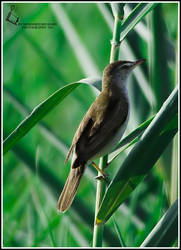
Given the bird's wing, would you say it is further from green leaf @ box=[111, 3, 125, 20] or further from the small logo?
the small logo

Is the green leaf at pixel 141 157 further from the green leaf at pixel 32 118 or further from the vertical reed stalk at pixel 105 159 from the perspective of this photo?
the green leaf at pixel 32 118

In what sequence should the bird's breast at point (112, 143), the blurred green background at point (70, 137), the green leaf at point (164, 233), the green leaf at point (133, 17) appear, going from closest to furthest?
the green leaf at point (164, 233) < the green leaf at point (133, 17) < the bird's breast at point (112, 143) < the blurred green background at point (70, 137)

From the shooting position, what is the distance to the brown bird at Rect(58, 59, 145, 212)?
1.93 meters

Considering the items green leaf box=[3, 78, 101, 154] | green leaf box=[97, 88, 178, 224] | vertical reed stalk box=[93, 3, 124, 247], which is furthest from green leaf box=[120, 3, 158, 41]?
green leaf box=[97, 88, 178, 224]

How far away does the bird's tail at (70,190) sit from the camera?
185 centimetres

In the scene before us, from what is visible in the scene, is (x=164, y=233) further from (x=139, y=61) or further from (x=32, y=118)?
(x=139, y=61)

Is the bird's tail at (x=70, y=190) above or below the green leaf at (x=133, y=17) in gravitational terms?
below

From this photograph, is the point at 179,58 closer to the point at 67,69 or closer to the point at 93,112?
the point at 93,112

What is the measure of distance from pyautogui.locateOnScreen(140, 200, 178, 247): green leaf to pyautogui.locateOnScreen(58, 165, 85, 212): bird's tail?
0.42 m

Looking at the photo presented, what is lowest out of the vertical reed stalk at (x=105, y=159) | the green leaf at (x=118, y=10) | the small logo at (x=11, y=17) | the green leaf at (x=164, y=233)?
the green leaf at (x=164, y=233)

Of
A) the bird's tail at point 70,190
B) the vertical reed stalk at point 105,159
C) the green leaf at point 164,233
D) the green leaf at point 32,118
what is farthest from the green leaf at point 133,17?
the green leaf at point 164,233

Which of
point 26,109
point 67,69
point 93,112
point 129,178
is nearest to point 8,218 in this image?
point 26,109

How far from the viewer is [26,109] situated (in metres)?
2.39

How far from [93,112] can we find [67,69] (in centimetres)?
287
